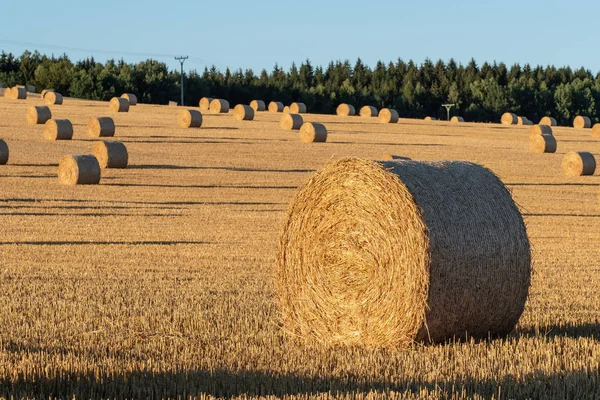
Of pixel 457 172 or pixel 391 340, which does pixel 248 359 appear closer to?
pixel 391 340

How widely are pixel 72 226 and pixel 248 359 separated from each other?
37.6 feet

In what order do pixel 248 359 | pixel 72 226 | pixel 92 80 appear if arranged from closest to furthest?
1. pixel 248 359
2. pixel 72 226
3. pixel 92 80

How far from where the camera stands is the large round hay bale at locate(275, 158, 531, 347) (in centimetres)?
931

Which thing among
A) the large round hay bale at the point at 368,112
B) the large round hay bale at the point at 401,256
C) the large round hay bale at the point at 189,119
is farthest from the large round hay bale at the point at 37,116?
the large round hay bale at the point at 401,256

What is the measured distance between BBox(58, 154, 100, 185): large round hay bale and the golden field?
438 millimetres

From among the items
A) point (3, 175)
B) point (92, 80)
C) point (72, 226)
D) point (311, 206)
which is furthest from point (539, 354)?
point (92, 80)

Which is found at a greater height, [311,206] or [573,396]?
[311,206]

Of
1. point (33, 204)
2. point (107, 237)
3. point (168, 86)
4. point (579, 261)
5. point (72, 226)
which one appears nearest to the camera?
point (579, 261)

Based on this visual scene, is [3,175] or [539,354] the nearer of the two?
[539,354]

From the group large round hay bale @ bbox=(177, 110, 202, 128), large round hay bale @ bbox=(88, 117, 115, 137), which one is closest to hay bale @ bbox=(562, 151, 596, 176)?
large round hay bale @ bbox=(88, 117, 115, 137)

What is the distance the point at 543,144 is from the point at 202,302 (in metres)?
31.5

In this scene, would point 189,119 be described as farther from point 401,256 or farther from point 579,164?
point 401,256

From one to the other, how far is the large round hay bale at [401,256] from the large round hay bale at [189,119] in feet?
113

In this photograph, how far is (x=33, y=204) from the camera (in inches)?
888
